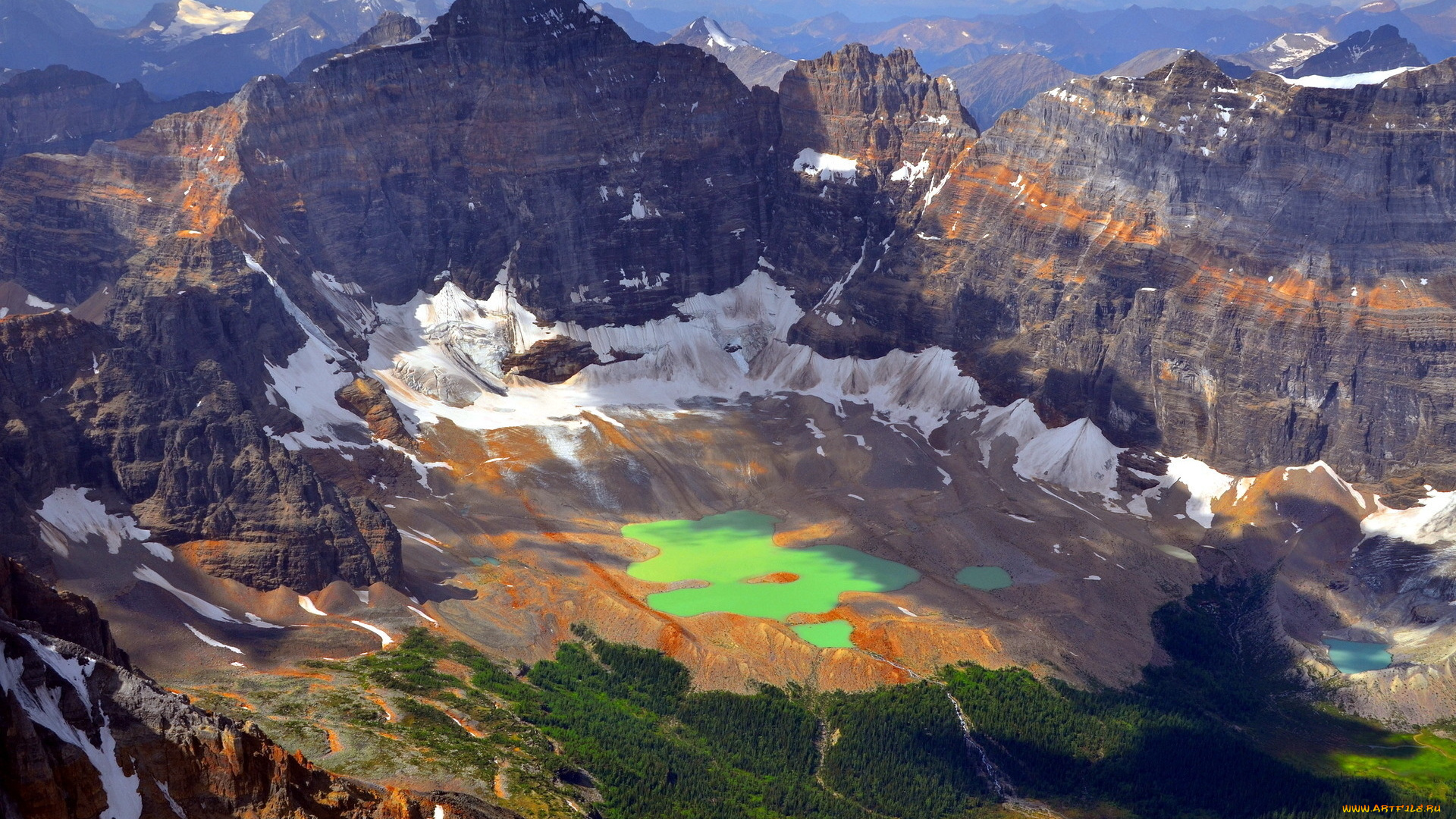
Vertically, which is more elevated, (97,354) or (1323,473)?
(97,354)

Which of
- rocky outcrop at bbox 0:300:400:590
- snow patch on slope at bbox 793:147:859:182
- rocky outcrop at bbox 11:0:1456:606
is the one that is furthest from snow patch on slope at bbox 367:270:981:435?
rocky outcrop at bbox 0:300:400:590

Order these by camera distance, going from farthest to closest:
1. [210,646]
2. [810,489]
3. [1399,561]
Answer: [810,489] → [1399,561] → [210,646]

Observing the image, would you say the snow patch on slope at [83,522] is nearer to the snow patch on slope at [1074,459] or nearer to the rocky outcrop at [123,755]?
the rocky outcrop at [123,755]

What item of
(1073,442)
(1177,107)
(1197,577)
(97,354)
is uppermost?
(1177,107)

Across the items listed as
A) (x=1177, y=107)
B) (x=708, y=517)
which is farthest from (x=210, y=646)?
(x=1177, y=107)

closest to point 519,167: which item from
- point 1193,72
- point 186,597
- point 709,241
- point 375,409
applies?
point 709,241

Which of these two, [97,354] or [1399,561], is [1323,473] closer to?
[1399,561]
